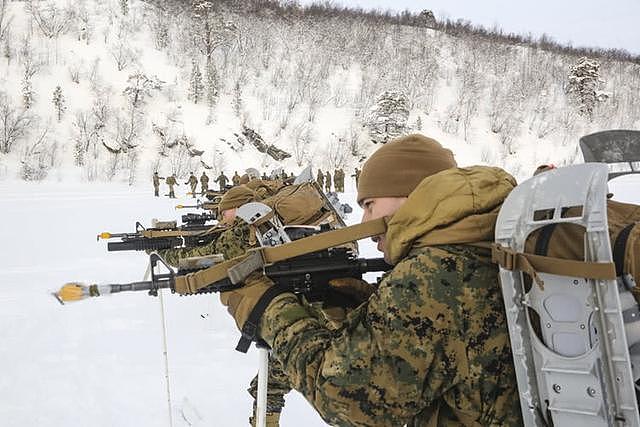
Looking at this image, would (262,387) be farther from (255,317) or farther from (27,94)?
(27,94)

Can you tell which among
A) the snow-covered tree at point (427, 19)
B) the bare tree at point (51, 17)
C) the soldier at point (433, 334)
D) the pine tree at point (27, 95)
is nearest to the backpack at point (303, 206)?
the soldier at point (433, 334)

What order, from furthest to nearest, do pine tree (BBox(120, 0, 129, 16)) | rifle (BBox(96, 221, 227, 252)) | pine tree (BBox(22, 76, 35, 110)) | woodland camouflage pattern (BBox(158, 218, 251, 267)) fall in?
pine tree (BBox(120, 0, 129, 16)) < pine tree (BBox(22, 76, 35, 110)) < rifle (BBox(96, 221, 227, 252)) < woodland camouflage pattern (BBox(158, 218, 251, 267))

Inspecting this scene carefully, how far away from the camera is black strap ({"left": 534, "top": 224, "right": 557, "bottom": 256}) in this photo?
95 centimetres

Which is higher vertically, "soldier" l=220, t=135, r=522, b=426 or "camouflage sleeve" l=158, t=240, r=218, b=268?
"soldier" l=220, t=135, r=522, b=426

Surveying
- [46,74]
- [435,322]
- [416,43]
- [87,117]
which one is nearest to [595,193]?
[435,322]

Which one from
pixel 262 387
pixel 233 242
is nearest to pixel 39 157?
pixel 233 242

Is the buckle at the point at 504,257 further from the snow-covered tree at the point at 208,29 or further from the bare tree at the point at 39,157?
the snow-covered tree at the point at 208,29

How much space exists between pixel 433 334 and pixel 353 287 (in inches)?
25.7

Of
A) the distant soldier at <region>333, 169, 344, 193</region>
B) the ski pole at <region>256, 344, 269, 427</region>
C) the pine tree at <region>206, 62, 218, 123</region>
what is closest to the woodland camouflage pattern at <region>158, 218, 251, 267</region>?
the ski pole at <region>256, 344, 269, 427</region>

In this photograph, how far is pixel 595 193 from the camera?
2.93 feet

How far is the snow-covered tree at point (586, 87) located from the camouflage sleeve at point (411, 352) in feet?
133

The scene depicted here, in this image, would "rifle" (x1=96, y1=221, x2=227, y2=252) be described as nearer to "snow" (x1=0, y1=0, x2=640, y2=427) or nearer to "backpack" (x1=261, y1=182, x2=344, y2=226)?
"snow" (x1=0, y1=0, x2=640, y2=427)

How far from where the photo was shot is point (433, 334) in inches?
39.6

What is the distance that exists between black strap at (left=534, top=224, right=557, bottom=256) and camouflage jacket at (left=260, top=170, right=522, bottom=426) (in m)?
0.11
